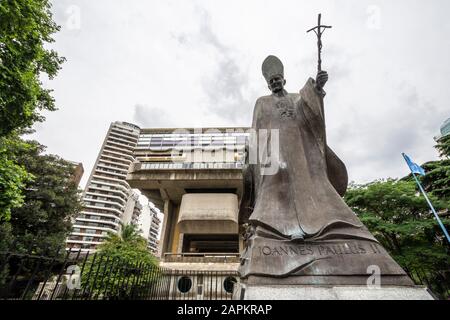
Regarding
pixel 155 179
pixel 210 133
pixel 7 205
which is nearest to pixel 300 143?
pixel 7 205

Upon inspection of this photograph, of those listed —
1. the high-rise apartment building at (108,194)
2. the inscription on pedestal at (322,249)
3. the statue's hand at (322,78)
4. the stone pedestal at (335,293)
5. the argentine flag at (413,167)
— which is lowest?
the stone pedestal at (335,293)

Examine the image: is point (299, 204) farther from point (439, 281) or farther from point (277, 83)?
point (439, 281)

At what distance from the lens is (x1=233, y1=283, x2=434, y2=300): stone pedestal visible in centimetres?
186

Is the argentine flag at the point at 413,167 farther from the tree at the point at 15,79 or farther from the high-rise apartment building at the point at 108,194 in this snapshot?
the high-rise apartment building at the point at 108,194

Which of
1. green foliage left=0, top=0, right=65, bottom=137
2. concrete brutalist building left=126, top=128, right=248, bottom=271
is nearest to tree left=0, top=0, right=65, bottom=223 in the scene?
green foliage left=0, top=0, right=65, bottom=137

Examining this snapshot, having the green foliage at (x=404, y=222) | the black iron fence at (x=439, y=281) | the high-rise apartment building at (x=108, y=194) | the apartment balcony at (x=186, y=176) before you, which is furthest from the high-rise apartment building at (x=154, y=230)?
the black iron fence at (x=439, y=281)

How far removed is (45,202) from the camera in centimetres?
1584

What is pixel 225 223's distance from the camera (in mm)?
20375

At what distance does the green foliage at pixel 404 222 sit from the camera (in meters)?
8.66

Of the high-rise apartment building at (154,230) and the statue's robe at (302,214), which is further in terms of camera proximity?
the high-rise apartment building at (154,230)

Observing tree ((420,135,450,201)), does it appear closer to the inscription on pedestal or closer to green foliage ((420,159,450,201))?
green foliage ((420,159,450,201))

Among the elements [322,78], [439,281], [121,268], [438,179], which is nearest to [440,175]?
[438,179]

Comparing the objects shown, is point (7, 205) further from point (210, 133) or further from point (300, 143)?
point (210, 133)

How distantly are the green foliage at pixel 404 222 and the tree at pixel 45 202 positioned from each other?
57.7 feet
